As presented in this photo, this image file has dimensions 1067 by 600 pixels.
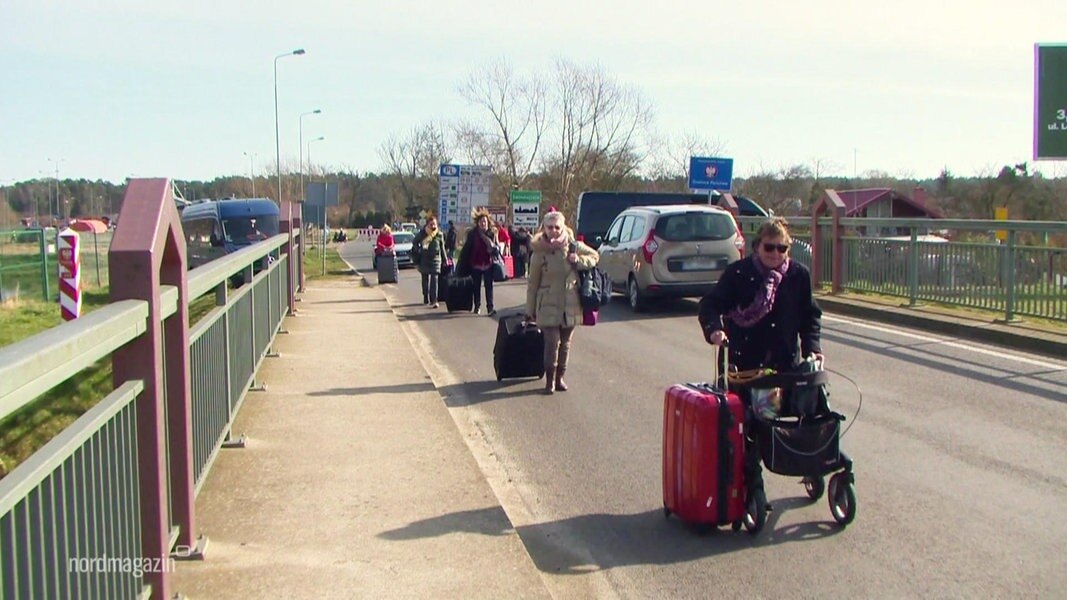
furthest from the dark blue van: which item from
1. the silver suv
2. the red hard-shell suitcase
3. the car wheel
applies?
the red hard-shell suitcase

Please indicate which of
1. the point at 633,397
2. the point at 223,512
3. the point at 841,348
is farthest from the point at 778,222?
the point at 841,348

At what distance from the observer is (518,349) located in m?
10.7

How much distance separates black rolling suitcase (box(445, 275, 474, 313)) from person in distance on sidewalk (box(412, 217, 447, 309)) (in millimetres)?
1224

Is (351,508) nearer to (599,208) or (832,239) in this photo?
(832,239)

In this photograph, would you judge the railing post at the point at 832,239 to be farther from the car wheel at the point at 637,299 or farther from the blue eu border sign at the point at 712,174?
the blue eu border sign at the point at 712,174

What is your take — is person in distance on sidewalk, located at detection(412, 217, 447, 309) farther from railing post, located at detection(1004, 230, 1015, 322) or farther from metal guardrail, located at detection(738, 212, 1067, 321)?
railing post, located at detection(1004, 230, 1015, 322)

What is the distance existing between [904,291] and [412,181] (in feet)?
279

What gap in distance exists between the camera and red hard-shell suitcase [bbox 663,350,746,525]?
5.52 m

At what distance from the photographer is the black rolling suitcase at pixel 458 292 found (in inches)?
713

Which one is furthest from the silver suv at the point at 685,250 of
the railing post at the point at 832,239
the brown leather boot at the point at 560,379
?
the brown leather boot at the point at 560,379

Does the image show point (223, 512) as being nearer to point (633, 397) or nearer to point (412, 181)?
point (633, 397)

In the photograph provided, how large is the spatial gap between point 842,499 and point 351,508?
262 cm

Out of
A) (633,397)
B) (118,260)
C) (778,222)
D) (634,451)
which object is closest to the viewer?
(118,260)

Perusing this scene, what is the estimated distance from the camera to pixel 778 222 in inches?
241
